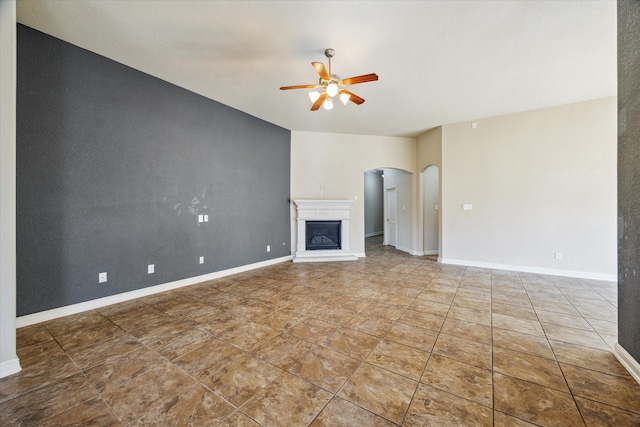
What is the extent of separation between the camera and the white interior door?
7.56m

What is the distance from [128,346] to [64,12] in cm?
322

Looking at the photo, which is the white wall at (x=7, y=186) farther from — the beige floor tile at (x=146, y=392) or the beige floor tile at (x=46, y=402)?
the beige floor tile at (x=146, y=392)

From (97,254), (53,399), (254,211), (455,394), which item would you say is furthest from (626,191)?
(97,254)

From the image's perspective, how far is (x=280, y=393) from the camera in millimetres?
1598

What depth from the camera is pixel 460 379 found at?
67.6 inches

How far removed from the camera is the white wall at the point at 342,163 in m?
6.00

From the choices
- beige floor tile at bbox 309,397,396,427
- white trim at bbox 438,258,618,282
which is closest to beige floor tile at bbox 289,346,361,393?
beige floor tile at bbox 309,397,396,427

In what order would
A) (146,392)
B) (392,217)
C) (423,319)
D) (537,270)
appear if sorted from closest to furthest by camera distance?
(146,392) < (423,319) < (537,270) < (392,217)

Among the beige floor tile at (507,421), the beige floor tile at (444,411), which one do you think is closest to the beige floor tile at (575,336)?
the beige floor tile at (507,421)

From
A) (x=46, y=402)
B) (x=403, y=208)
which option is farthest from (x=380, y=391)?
(x=403, y=208)

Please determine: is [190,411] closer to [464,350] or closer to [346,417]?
[346,417]

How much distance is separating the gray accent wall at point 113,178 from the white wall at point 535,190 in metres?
4.61

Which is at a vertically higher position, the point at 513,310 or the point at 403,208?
the point at 403,208

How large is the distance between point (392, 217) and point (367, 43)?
5.78 m
